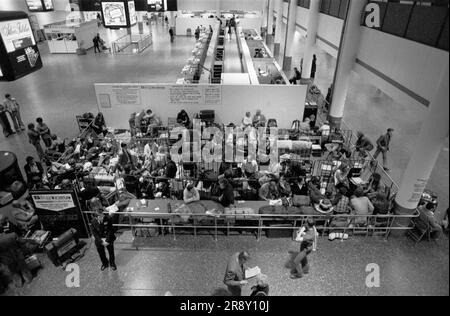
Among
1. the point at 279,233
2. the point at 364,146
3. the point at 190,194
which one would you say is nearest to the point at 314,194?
the point at 279,233

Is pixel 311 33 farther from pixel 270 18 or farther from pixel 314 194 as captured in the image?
pixel 270 18

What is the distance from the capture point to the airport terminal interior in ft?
20.1

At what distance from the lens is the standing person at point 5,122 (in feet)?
40.4

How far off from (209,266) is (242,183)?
2.75 metres

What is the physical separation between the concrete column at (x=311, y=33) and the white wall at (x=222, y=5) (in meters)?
27.0

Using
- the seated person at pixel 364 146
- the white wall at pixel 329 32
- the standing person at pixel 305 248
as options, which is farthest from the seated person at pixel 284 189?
the white wall at pixel 329 32

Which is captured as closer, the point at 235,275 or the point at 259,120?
the point at 235,275

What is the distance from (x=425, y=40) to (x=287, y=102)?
6049 millimetres

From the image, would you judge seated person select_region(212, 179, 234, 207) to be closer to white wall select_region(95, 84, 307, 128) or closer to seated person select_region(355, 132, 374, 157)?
seated person select_region(355, 132, 374, 157)

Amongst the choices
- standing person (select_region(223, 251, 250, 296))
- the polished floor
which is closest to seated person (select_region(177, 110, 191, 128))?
the polished floor

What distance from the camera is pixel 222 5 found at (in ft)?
134

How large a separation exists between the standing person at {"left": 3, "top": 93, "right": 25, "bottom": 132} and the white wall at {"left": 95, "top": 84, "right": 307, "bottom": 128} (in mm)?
3485
